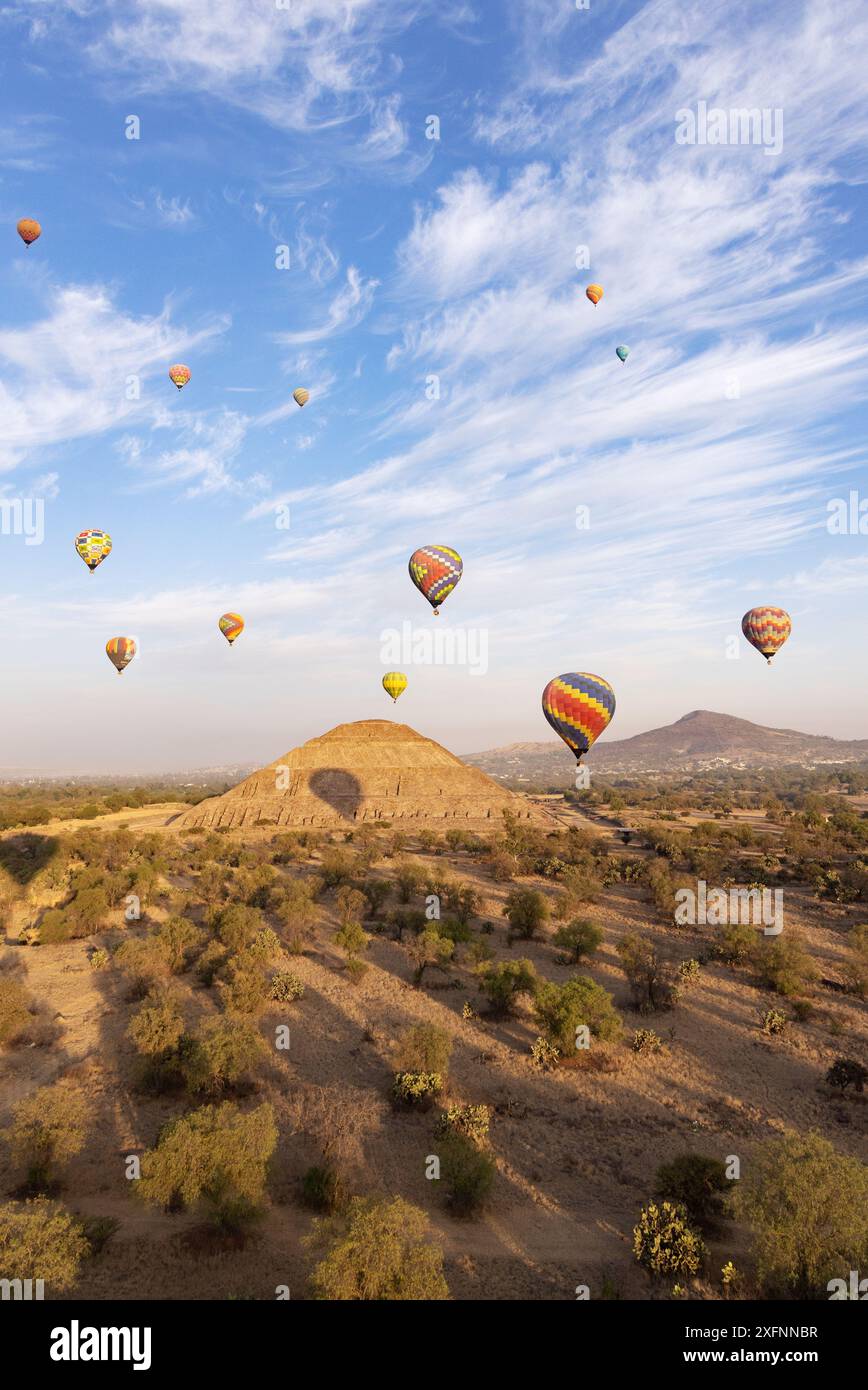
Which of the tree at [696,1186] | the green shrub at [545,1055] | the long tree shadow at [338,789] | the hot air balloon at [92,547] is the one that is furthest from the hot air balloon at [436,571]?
the tree at [696,1186]

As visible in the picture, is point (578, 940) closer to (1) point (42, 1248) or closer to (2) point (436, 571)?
(1) point (42, 1248)

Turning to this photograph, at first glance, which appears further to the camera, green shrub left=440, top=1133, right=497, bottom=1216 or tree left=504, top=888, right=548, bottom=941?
tree left=504, top=888, right=548, bottom=941

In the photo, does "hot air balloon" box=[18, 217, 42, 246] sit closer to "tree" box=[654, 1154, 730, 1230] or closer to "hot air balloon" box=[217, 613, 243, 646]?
"hot air balloon" box=[217, 613, 243, 646]

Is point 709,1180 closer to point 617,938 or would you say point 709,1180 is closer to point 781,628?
point 617,938

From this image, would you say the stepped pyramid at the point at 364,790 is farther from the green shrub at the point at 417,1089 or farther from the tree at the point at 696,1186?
the tree at the point at 696,1186

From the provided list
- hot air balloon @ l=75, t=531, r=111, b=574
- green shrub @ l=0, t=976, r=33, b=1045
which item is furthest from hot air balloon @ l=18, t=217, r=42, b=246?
green shrub @ l=0, t=976, r=33, b=1045
